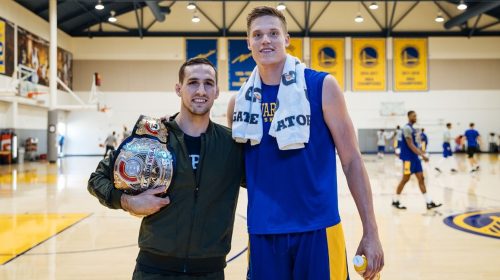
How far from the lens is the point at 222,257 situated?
8.10 ft

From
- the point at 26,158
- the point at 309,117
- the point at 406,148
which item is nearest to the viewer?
the point at 309,117

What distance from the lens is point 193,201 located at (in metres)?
2.36

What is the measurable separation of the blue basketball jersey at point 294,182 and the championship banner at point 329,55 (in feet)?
94.5

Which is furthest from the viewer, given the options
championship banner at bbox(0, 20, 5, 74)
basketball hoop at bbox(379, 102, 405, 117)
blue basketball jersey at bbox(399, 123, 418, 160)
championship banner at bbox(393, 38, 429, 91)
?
basketball hoop at bbox(379, 102, 405, 117)

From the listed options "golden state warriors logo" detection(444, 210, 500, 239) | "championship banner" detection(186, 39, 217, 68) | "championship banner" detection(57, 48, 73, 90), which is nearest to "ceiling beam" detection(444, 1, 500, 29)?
"championship banner" detection(186, 39, 217, 68)

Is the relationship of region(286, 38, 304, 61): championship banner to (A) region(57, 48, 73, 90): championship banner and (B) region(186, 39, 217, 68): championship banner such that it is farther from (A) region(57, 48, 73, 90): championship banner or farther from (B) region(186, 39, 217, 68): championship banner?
(A) region(57, 48, 73, 90): championship banner

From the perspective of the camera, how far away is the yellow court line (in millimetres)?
5613

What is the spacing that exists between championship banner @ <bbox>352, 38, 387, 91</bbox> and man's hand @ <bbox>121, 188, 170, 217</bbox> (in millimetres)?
29606

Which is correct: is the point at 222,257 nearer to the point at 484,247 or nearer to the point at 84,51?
the point at 484,247

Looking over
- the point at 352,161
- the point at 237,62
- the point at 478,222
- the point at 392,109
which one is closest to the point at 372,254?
the point at 352,161

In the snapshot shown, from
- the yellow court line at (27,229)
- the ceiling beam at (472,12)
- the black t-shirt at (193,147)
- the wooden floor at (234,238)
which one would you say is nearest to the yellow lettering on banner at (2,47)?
the wooden floor at (234,238)

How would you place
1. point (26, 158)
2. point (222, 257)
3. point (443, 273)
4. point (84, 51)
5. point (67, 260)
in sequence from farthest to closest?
point (84, 51), point (26, 158), point (67, 260), point (443, 273), point (222, 257)

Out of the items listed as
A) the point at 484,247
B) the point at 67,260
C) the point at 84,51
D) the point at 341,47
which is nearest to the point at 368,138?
the point at 341,47

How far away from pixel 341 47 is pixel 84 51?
17911 millimetres
